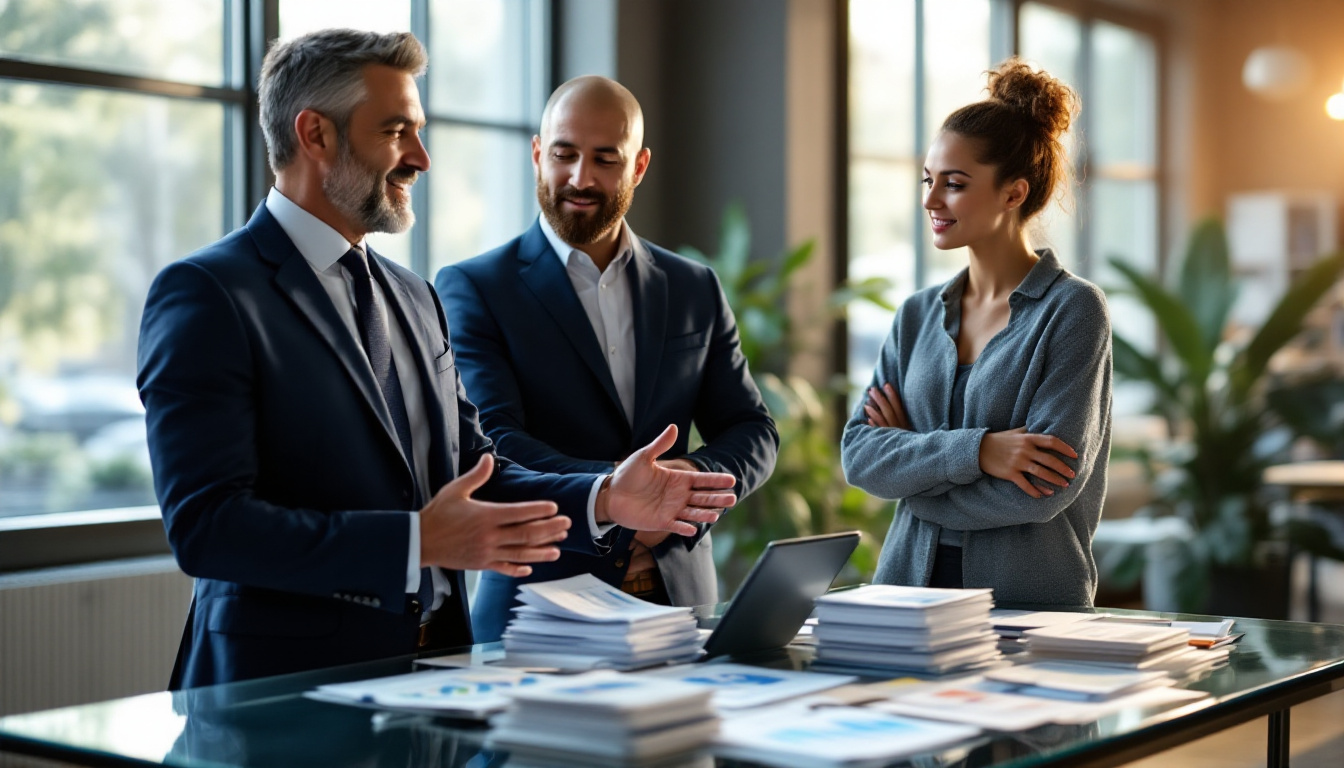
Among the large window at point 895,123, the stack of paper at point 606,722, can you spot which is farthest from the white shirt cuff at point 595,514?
the large window at point 895,123

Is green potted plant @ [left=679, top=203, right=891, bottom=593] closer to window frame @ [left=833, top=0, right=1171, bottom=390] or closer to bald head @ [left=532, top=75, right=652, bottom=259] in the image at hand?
window frame @ [left=833, top=0, right=1171, bottom=390]

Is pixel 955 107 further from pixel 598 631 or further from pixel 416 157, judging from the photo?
pixel 598 631

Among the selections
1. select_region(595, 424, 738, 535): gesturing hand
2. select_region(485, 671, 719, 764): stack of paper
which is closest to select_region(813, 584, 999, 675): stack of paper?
select_region(595, 424, 738, 535): gesturing hand

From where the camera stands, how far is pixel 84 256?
4.64 m

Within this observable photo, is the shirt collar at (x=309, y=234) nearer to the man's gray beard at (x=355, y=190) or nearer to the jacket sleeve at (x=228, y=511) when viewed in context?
the man's gray beard at (x=355, y=190)

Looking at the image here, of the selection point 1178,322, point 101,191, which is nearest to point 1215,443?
point 1178,322

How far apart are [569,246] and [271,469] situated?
3.23 feet

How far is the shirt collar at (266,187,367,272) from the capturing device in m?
2.15

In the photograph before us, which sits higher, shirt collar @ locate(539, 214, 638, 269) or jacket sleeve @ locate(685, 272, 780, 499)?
shirt collar @ locate(539, 214, 638, 269)

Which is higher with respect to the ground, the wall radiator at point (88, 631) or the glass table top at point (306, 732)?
the glass table top at point (306, 732)

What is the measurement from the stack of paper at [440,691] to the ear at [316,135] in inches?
32.4

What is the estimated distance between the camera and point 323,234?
2160mm

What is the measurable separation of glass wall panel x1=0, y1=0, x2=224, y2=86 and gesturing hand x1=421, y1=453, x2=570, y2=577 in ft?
10.6

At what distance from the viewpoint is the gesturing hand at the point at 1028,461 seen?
242 cm
